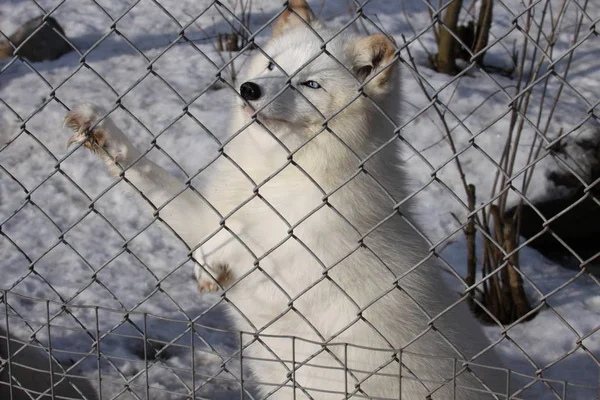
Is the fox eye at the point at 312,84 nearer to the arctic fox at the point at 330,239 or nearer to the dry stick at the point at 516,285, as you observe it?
the arctic fox at the point at 330,239

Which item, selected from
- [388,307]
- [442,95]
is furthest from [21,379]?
[442,95]

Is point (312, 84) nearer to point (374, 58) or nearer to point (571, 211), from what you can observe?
point (374, 58)

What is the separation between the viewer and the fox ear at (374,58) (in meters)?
2.49

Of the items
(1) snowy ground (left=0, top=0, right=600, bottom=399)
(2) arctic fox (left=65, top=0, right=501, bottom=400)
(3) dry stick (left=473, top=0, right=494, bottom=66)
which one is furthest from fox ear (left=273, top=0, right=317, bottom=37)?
(3) dry stick (left=473, top=0, right=494, bottom=66)

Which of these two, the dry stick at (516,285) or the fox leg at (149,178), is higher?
the fox leg at (149,178)

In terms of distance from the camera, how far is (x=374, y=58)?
2.58m

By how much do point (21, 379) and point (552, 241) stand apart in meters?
→ 3.38

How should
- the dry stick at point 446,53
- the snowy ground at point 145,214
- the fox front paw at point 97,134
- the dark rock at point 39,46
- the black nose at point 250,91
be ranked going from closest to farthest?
the black nose at point 250,91 → the fox front paw at point 97,134 → the snowy ground at point 145,214 → the dry stick at point 446,53 → the dark rock at point 39,46

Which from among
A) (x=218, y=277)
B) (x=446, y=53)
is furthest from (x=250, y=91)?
(x=446, y=53)

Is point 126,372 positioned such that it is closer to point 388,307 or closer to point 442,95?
point 388,307

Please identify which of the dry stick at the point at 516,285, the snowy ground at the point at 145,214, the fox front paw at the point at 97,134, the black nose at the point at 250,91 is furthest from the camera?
the dry stick at the point at 516,285

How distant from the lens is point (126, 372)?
134 inches

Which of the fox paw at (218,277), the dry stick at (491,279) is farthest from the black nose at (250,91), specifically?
the dry stick at (491,279)

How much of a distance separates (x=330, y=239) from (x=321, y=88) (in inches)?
22.7
